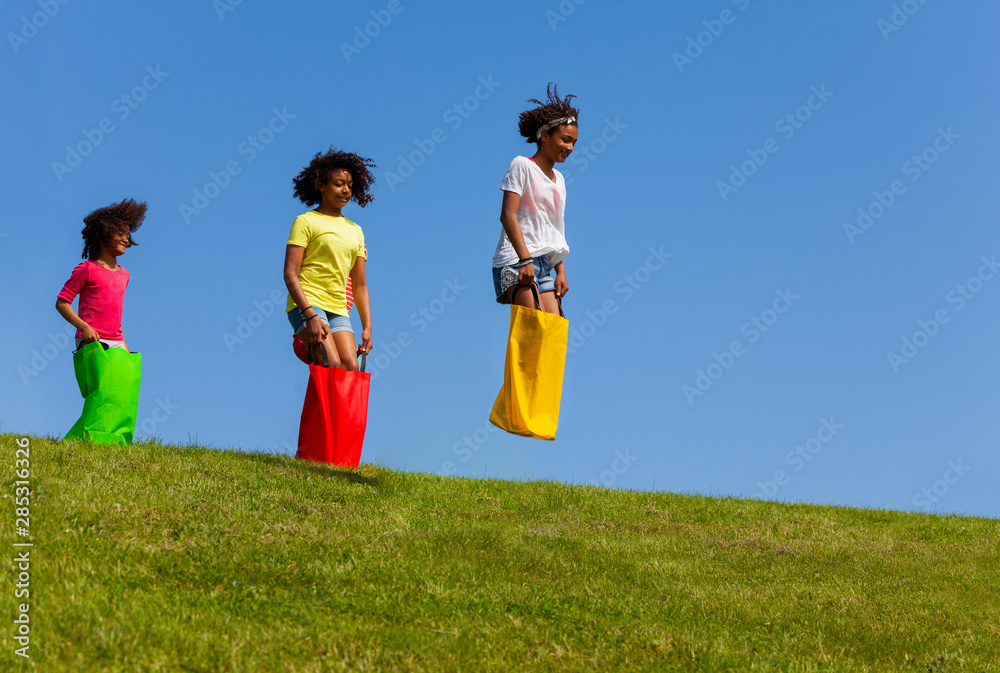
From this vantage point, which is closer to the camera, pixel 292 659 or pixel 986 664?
pixel 292 659

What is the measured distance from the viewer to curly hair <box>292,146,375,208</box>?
41.9 ft

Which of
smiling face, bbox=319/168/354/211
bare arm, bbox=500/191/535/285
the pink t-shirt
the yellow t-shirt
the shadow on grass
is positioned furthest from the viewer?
the pink t-shirt

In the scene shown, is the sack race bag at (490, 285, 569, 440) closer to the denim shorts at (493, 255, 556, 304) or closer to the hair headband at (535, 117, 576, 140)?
the denim shorts at (493, 255, 556, 304)

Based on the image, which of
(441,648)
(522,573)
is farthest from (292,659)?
(522,573)

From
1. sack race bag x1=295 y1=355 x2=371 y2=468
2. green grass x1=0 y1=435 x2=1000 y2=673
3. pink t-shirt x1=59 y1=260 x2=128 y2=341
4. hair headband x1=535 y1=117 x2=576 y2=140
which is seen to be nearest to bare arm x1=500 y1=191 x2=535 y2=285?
hair headband x1=535 y1=117 x2=576 y2=140

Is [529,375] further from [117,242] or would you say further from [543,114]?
[117,242]

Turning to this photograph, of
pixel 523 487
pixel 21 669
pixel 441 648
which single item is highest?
pixel 523 487

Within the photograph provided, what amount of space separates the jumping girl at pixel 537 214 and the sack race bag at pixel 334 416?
111 inches

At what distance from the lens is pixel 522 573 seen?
919 cm

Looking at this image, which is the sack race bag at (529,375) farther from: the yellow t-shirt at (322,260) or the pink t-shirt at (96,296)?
the pink t-shirt at (96,296)

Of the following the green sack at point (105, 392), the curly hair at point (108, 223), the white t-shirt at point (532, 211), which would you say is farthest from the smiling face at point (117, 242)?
the white t-shirt at point (532, 211)

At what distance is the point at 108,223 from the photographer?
13.4m

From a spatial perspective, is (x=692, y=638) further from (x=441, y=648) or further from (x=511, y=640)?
(x=441, y=648)

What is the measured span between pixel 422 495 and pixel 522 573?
349 centimetres
